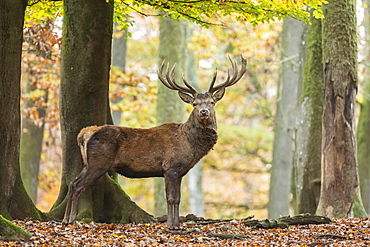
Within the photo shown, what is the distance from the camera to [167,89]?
56.1ft

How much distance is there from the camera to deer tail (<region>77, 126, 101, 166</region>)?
921cm

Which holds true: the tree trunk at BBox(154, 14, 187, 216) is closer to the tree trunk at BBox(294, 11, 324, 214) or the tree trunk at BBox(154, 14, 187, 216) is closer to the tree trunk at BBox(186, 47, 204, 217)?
the tree trunk at BBox(294, 11, 324, 214)

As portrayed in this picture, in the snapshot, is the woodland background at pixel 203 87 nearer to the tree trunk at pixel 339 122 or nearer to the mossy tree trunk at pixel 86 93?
the mossy tree trunk at pixel 86 93

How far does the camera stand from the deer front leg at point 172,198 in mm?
9078

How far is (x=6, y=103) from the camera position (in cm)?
902

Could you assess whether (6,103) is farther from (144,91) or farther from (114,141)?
(144,91)

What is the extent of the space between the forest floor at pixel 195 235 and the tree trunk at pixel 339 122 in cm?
147

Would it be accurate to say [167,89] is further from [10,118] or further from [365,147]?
[10,118]

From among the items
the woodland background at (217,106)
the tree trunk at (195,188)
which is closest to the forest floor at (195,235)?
the woodland background at (217,106)

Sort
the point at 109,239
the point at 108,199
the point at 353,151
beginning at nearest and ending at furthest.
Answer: the point at 109,239 < the point at 108,199 < the point at 353,151

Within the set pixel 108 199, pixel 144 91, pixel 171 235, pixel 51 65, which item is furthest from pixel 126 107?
pixel 171 235

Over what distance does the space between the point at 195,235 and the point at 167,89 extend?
9.27 metres

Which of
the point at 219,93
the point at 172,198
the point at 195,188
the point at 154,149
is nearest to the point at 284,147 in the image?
the point at 195,188

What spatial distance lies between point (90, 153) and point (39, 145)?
834cm
